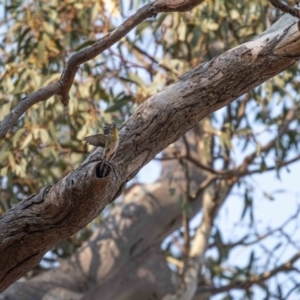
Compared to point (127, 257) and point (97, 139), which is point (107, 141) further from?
point (127, 257)

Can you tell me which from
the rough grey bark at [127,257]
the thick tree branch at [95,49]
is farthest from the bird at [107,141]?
the rough grey bark at [127,257]

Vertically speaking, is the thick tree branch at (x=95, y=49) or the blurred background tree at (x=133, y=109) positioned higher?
the blurred background tree at (x=133, y=109)

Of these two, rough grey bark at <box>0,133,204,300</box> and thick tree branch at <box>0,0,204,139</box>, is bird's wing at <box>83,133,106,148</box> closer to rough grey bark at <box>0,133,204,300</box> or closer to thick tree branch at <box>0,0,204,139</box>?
thick tree branch at <box>0,0,204,139</box>

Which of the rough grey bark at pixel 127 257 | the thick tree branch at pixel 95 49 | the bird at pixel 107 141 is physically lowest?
the bird at pixel 107 141

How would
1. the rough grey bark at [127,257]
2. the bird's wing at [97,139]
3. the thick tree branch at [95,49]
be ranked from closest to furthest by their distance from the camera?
the bird's wing at [97,139] → the thick tree branch at [95,49] → the rough grey bark at [127,257]

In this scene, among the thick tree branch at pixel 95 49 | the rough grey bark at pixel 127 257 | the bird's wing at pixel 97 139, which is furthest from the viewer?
the rough grey bark at pixel 127 257

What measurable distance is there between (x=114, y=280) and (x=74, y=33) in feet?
3.96

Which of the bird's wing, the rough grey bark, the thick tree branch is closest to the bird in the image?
the bird's wing

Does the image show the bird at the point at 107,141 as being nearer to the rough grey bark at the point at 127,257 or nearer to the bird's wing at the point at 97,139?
the bird's wing at the point at 97,139

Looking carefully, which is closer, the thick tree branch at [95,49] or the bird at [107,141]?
the bird at [107,141]

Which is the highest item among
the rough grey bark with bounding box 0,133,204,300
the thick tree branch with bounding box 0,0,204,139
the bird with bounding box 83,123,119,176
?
the rough grey bark with bounding box 0,133,204,300

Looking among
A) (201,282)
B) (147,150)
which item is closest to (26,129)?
(201,282)

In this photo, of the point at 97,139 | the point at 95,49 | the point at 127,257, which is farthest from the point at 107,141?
the point at 127,257

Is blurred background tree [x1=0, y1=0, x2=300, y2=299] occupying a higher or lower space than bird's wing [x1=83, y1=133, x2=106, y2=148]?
higher
